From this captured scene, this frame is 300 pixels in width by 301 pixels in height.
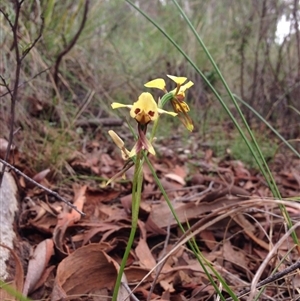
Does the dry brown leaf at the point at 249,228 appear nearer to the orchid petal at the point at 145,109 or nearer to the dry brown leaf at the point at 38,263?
the dry brown leaf at the point at 38,263


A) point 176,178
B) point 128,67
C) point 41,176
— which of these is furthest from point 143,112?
point 128,67

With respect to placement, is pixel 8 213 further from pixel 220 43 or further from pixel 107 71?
pixel 220 43

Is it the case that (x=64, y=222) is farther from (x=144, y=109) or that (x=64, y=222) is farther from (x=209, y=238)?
(x=144, y=109)

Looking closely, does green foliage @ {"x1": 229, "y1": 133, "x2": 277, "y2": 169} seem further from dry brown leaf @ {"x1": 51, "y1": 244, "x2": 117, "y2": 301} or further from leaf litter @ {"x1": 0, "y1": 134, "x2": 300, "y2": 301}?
dry brown leaf @ {"x1": 51, "y1": 244, "x2": 117, "y2": 301}

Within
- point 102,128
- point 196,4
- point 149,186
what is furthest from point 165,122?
point 196,4

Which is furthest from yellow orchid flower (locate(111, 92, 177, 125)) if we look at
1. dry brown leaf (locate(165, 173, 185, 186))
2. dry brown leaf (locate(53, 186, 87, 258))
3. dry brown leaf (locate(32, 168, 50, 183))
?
dry brown leaf (locate(165, 173, 185, 186))
